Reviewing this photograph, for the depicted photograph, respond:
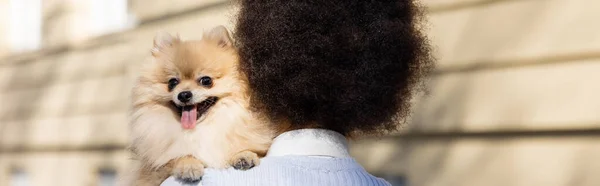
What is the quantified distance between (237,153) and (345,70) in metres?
0.36

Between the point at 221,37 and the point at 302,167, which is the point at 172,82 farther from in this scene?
the point at 302,167

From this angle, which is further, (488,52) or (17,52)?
(17,52)

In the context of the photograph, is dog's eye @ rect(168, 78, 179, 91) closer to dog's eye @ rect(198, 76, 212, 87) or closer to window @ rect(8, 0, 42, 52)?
dog's eye @ rect(198, 76, 212, 87)

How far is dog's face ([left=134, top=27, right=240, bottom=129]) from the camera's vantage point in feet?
8.41

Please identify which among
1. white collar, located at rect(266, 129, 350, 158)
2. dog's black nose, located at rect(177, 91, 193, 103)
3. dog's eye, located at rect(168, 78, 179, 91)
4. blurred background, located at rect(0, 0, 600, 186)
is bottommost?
white collar, located at rect(266, 129, 350, 158)

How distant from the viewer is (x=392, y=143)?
17.1 feet

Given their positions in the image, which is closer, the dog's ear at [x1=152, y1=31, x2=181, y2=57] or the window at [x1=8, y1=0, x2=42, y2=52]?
the dog's ear at [x1=152, y1=31, x2=181, y2=57]

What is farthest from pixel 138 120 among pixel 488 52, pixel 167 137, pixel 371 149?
pixel 371 149

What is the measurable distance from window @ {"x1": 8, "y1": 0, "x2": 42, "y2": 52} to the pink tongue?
331 inches

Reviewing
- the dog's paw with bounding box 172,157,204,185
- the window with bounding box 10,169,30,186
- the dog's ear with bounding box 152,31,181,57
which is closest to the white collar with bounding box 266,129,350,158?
the dog's paw with bounding box 172,157,204,185

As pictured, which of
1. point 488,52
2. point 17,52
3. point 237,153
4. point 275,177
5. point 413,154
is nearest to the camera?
point 275,177

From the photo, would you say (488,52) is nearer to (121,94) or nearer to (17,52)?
(121,94)

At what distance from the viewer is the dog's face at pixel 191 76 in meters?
2.56

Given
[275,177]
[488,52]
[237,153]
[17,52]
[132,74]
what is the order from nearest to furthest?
[275,177], [237,153], [488,52], [132,74], [17,52]
